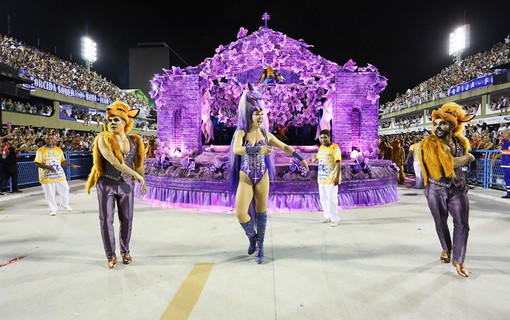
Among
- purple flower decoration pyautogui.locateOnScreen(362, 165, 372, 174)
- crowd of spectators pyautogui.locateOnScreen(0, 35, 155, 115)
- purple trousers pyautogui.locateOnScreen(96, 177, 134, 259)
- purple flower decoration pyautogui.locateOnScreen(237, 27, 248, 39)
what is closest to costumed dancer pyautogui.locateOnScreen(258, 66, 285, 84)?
purple flower decoration pyautogui.locateOnScreen(237, 27, 248, 39)

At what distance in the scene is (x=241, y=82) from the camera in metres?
10.7

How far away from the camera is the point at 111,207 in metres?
3.97

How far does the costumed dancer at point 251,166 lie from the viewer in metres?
4.01

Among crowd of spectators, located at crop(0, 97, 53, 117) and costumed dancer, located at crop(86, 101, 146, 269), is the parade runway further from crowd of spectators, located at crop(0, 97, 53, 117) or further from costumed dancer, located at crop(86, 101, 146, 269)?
crowd of spectators, located at crop(0, 97, 53, 117)

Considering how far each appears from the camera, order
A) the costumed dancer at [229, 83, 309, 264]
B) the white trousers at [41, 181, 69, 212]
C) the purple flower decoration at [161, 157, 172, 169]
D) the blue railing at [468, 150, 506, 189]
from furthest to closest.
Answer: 1. the blue railing at [468, 150, 506, 189]
2. the purple flower decoration at [161, 157, 172, 169]
3. the white trousers at [41, 181, 69, 212]
4. the costumed dancer at [229, 83, 309, 264]

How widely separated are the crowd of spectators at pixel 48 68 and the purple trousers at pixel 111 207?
79.2ft

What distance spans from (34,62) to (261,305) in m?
31.6

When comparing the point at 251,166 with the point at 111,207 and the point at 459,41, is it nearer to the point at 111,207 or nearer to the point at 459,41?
the point at 111,207

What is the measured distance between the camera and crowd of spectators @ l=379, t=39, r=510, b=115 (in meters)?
28.3

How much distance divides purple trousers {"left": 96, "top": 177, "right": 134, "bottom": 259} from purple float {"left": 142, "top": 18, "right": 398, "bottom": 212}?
355 cm

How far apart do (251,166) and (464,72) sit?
123 feet

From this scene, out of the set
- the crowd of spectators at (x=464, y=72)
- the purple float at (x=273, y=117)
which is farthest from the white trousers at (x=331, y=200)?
the crowd of spectators at (x=464, y=72)

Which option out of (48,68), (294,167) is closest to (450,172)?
(294,167)

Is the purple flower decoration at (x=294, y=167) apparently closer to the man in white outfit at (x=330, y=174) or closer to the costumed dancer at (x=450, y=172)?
the man in white outfit at (x=330, y=174)
